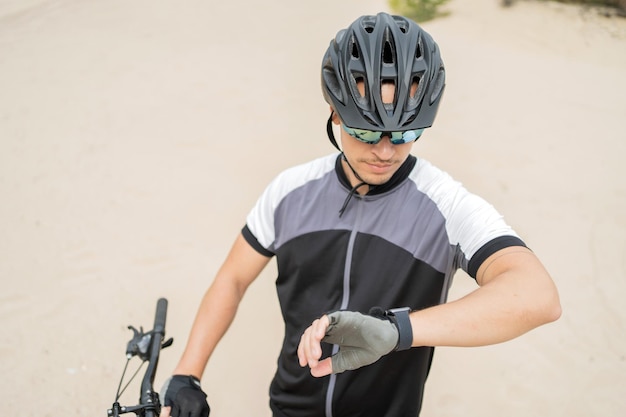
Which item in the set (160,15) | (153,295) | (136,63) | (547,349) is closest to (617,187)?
(547,349)

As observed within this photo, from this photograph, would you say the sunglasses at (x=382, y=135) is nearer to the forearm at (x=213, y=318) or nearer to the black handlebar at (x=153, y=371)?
the forearm at (x=213, y=318)

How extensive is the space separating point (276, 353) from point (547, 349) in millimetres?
2127

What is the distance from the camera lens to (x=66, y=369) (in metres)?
4.63

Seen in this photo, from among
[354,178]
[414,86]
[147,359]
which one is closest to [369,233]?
[354,178]

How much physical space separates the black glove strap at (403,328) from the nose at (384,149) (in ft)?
1.74

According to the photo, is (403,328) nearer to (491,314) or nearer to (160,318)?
(491,314)

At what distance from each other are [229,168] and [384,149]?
522 cm

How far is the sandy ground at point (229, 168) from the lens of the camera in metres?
4.68

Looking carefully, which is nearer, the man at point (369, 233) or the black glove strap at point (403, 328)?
the black glove strap at point (403, 328)

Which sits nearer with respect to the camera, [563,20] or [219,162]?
[219,162]

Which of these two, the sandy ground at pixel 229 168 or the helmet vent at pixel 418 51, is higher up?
the helmet vent at pixel 418 51

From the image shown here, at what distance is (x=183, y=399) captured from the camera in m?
1.83

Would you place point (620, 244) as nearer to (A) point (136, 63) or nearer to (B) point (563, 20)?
(B) point (563, 20)

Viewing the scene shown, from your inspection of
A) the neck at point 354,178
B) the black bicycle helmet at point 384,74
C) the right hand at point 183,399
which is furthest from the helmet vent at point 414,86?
the right hand at point 183,399
